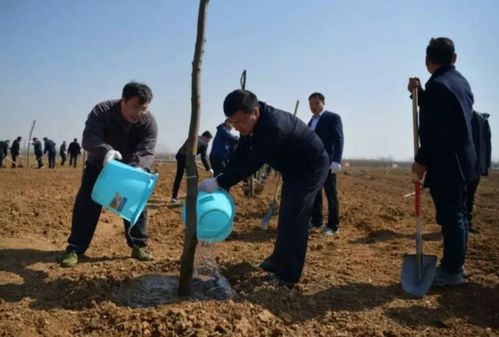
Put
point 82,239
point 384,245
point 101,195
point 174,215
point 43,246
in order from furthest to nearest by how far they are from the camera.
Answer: point 174,215, point 384,245, point 43,246, point 82,239, point 101,195

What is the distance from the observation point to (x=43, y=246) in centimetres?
459

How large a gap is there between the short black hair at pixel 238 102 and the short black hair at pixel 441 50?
159cm

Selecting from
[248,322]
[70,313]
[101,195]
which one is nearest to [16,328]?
[70,313]

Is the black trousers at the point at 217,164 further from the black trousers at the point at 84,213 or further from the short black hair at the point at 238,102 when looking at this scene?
the short black hair at the point at 238,102

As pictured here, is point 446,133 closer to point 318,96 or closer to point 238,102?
point 238,102

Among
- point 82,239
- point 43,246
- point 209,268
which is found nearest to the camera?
point 209,268

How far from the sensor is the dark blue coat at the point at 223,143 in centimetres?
757

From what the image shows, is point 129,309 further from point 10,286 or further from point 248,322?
point 10,286

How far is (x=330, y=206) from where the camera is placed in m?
5.70

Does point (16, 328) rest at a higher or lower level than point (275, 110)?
lower

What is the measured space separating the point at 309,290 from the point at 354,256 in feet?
4.68

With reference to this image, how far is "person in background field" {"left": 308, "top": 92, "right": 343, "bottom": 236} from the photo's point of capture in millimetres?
5602

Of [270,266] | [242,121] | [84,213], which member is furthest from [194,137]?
[84,213]

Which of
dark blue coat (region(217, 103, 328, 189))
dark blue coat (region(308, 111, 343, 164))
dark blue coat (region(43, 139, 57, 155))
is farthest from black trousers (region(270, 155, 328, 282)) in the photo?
dark blue coat (region(43, 139, 57, 155))
